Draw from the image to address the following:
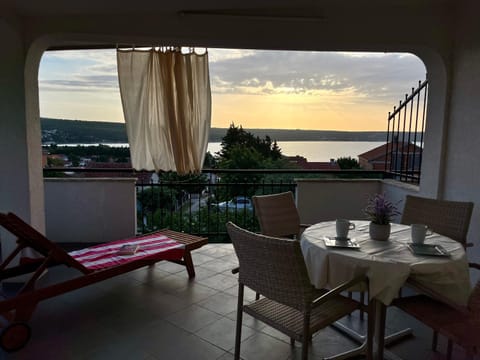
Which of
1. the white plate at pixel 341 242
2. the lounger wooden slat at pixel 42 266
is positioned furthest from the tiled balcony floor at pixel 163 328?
the white plate at pixel 341 242

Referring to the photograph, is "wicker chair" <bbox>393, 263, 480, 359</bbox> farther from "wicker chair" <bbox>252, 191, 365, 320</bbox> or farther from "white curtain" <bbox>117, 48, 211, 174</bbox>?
"white curtain" <bbox>117, 48, 211, 174</bbox>

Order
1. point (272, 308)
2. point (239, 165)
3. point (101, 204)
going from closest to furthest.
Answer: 1. point (272, 308)
2. point (101, 204)
3. point (239, 165)

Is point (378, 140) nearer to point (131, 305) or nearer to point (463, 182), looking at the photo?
point (463, 182)

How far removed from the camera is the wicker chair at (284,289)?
1.62 m

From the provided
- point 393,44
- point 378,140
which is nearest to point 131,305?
point 393,44

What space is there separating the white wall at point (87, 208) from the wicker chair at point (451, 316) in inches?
133

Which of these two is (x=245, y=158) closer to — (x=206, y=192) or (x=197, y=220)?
(x=206, y=192)

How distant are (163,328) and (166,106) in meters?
2.28

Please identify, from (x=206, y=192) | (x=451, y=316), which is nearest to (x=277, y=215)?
(x=451, y=316)

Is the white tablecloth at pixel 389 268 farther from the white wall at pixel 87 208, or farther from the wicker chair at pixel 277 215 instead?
the white wall at pixel 87 208

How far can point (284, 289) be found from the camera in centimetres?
171

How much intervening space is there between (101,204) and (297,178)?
2.58 meters

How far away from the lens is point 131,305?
9.05 feet

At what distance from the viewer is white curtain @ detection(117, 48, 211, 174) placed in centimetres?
363
